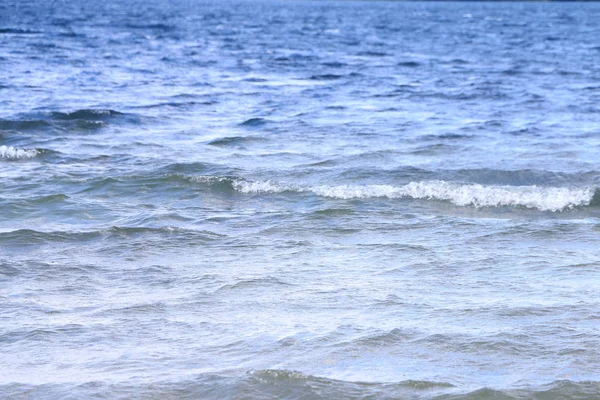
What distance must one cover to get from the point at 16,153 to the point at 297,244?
6.19m

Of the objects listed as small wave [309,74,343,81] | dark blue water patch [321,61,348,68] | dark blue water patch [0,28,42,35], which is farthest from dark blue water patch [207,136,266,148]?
dark blue water patch [0,28,42,35]

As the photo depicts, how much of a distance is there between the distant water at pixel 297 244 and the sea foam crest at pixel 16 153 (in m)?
0.04

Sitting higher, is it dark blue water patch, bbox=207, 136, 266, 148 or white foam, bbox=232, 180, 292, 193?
white foam, bbox=232, 180, 292, 193

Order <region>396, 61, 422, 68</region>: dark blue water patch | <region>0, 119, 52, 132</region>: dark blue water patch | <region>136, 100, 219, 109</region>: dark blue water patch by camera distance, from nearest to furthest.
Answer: <region>0, 119, 52, 132</region>: dark blue water patch → <region>136, 100, 219, 109</region>: dark blue water patch → <region>396, 61, 422, 68</region>: dark blue water patch

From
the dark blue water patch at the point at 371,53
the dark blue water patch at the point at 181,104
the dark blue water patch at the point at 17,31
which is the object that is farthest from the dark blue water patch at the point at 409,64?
the dark blue water patch at the point at 17,31

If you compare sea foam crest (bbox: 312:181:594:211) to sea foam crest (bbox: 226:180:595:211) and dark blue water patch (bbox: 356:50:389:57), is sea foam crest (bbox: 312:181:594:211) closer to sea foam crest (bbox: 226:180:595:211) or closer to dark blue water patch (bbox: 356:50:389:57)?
sea foam crest (bbox: 226:180:595:211)

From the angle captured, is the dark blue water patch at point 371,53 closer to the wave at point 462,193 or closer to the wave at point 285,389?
the wave at point 462,193

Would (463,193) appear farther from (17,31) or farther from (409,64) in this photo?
(17,31)

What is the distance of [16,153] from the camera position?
44.3ft

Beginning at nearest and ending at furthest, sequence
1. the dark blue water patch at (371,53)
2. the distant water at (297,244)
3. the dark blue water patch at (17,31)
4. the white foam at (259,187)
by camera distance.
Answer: the distant water at (297,244), the white foam at (259,187), the dark blue water patch at (371,53), the dark blue water patch at (17,31)

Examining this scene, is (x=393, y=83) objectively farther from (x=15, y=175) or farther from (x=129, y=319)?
(x=129, y=319)

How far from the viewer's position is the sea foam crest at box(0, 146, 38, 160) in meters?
13.4

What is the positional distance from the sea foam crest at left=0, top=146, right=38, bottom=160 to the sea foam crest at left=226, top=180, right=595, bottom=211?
140 inches

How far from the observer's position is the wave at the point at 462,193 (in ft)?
35.4
